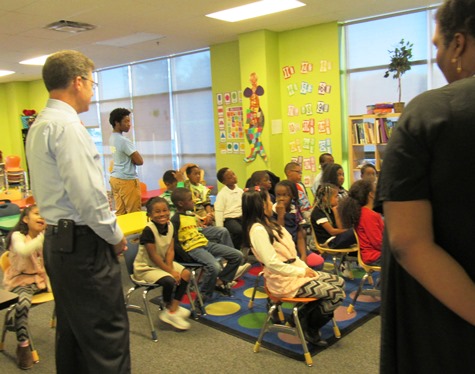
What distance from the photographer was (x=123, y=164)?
5.20m

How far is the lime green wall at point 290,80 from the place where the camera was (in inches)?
269

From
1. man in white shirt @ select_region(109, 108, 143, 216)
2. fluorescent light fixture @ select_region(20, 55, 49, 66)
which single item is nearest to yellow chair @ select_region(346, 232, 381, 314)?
man in white shirt @ select_region(109, 108, 143, 216)

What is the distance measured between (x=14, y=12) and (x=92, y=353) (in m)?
4.61

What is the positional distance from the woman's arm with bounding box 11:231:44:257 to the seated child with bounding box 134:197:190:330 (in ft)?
2.24

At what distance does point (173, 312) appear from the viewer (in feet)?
11.4

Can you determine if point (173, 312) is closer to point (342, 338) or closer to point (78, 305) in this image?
point (342, 338)

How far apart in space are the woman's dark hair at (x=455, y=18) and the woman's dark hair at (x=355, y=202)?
113 inches

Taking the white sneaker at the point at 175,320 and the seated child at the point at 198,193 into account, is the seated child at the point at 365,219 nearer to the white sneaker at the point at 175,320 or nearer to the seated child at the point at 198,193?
the white sneaker at the point at 175,320

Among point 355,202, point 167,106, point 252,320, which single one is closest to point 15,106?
point 167,106

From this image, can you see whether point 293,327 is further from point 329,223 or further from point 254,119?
point 254,119

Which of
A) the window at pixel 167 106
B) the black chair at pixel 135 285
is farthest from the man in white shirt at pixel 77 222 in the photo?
the window at pixel 167 106

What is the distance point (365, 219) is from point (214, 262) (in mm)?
1231

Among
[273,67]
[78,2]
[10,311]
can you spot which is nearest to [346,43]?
[273,67]

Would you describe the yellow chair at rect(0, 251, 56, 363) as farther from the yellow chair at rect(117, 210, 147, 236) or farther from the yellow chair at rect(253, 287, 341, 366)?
the yellow chair at rect(253, 287, 341, 366)
